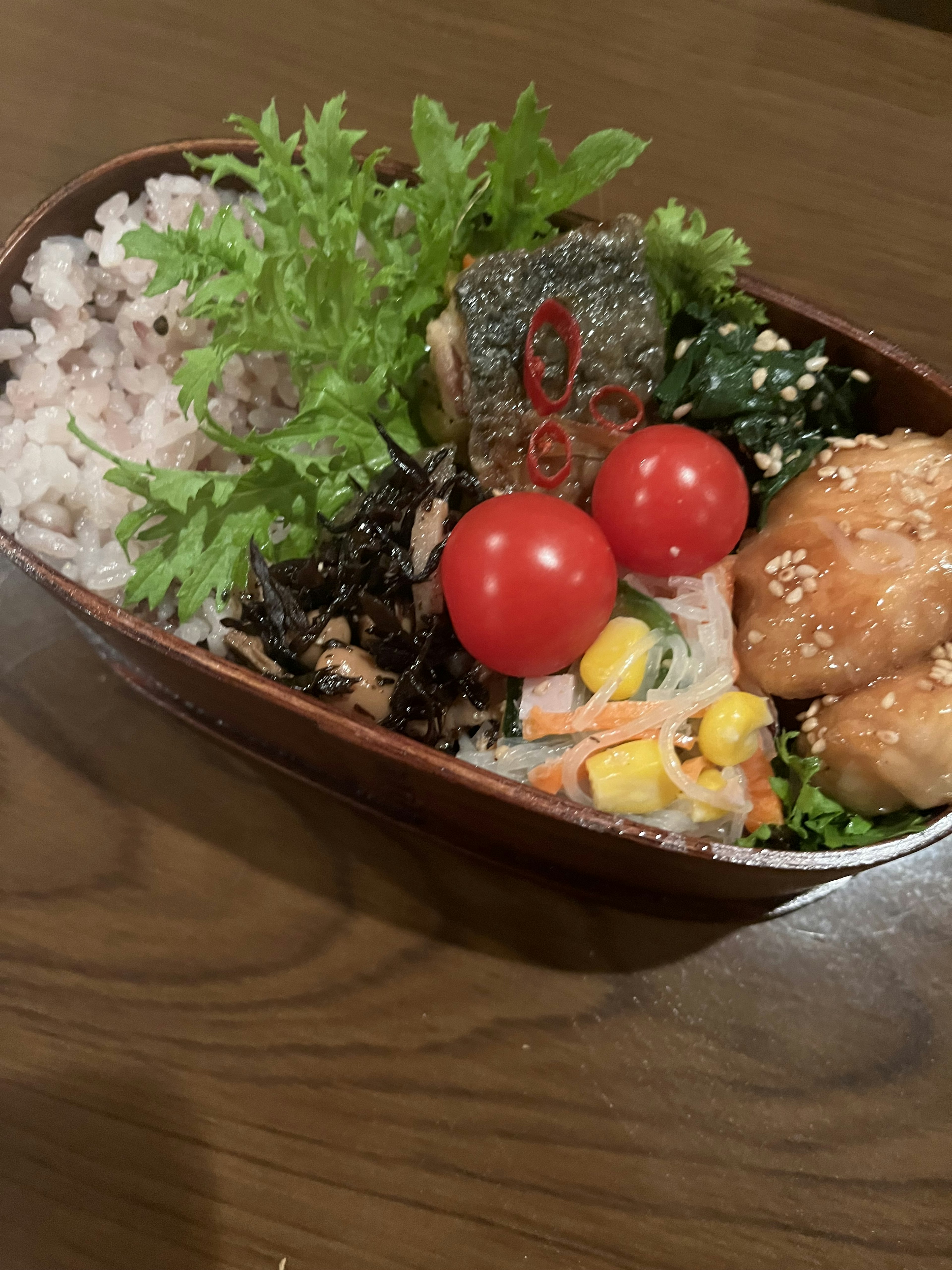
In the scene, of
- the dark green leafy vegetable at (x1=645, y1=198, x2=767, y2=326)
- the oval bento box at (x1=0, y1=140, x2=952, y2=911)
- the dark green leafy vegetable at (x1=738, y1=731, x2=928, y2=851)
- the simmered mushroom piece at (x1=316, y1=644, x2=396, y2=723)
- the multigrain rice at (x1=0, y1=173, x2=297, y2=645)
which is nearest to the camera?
the oval bento box at (x1=0, y1=140, x2=952, y2=911)

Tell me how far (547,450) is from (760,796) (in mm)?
738

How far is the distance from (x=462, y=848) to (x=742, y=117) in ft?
7.15

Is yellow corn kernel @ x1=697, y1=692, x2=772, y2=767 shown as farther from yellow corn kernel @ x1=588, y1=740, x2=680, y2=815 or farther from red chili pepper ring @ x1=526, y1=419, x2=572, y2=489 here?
red chili pepper ring @ x1=526, y1=419, x2=572, y2=489

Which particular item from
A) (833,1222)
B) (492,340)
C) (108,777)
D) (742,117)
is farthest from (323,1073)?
(742,117)

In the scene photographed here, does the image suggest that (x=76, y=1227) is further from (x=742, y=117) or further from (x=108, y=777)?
(x=742, y=117)

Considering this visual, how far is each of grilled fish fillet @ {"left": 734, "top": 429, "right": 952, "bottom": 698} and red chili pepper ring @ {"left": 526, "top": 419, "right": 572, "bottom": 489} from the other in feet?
1.27

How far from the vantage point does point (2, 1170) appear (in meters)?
1.52

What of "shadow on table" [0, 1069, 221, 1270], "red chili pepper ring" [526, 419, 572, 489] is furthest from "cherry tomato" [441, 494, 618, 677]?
"shadow on table" [0, 1069, 221, 1270]

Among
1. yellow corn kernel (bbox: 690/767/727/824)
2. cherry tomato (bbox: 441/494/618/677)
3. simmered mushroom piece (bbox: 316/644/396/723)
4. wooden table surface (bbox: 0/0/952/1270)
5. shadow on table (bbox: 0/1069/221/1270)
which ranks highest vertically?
cherry tomato (bbox: 441/494/618/677)

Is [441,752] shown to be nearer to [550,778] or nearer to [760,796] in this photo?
[550,778]

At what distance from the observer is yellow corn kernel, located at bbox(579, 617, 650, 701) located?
1397 millimetres

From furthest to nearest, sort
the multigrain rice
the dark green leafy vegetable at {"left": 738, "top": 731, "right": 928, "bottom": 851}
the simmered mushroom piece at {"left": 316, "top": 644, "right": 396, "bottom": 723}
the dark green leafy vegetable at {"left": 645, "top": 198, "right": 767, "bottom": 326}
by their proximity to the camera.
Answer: the multigrain rice → the dark green leafy vegetable at {"left": 645, "top": 198, "right": 767, "bottom": 326} → the simmered mushroom piece at {"left": 316, "top": 644, "right": 396, "bottom": 723} → the dark green leafy vegetable at {"left": 738, "top": 731, "right": 928, "bottom": 851}

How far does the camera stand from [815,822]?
1368 mm

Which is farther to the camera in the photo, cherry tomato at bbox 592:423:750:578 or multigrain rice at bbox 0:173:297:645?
multigrain rice at bbox 0:173:297:645
